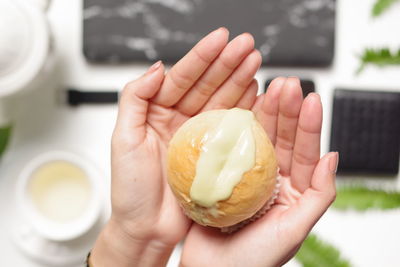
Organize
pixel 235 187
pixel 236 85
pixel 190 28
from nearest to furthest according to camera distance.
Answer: pixel 235 187 → pixel 236 85 → pixel 190 28

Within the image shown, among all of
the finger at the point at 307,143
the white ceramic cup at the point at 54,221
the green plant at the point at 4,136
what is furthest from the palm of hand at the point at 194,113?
the green plant at the point at 4,136

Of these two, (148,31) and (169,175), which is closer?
(169,175)

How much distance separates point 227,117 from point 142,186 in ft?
0.50

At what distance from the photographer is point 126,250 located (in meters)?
0.72

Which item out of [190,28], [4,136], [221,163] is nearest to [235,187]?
[221,163]

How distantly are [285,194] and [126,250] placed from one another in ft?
0.81

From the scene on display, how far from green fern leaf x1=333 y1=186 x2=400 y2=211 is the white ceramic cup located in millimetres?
444

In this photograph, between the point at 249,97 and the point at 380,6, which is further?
the point at 380,6

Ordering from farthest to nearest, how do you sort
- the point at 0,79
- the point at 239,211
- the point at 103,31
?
the point at 103,31 < the point at 0,79 < the point at 239,211

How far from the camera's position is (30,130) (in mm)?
920

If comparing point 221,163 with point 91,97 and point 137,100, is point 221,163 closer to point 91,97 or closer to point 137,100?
point 137,100

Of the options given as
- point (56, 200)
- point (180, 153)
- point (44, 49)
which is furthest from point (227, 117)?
point (56, 200)

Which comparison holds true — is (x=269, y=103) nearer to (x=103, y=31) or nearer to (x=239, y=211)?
(x=239, y=211)

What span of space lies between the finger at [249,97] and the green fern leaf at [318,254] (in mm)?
331
